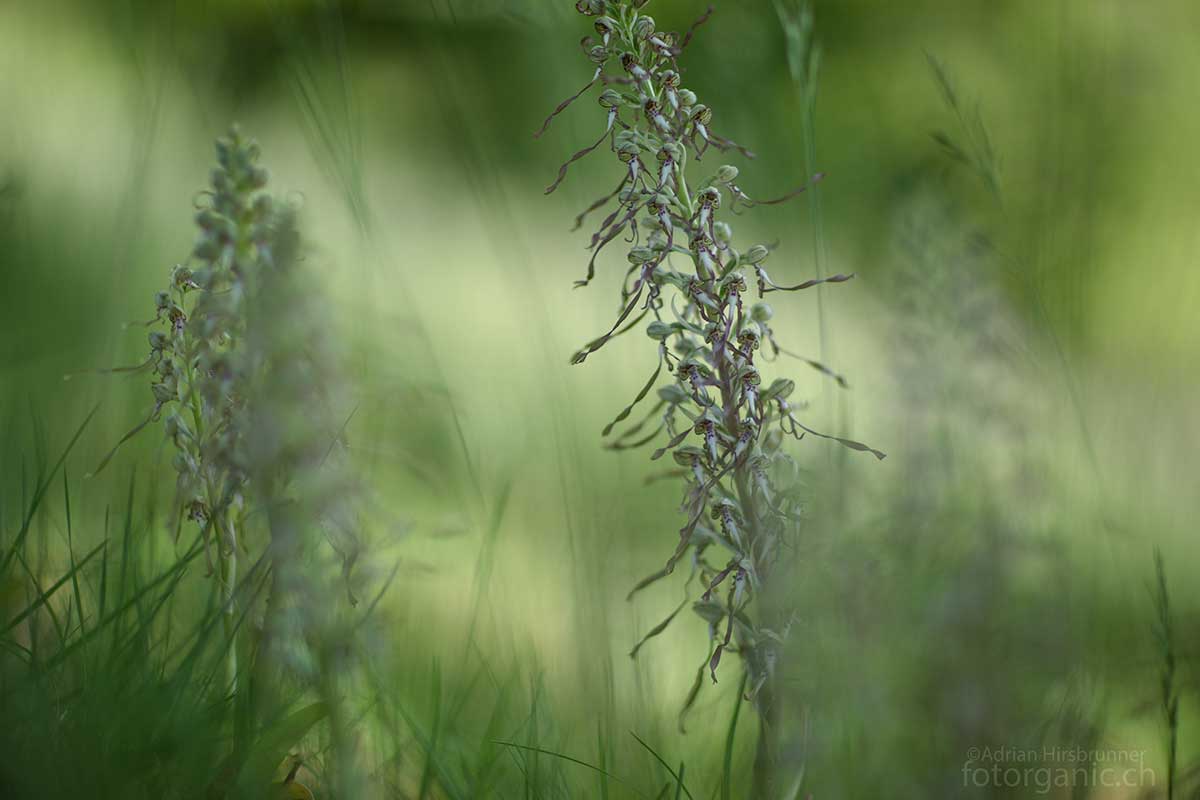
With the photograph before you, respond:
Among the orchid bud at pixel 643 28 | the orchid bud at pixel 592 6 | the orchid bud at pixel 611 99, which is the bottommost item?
the orchid bud at pixel 611 99

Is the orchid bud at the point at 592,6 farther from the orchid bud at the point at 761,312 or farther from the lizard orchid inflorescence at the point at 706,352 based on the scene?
the orchid bud at the point at 761,312

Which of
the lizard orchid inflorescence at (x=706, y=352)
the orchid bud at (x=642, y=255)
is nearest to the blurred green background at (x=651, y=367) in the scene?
the lizard orchid inflorescence at (x=706, y=352)

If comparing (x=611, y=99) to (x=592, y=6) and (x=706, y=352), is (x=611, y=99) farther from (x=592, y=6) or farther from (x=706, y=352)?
(x=706, y=352)

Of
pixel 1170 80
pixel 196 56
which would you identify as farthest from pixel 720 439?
pixel 1170 80

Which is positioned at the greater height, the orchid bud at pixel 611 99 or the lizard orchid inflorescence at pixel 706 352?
the orchid bud at pixel 611 99

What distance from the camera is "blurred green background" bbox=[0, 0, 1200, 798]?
31.0 inches

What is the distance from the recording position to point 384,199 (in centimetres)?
262

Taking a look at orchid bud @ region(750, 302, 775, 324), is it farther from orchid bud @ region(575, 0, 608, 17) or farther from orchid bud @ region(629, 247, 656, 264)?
orchid bud @ region(575, 0, 608, 17)

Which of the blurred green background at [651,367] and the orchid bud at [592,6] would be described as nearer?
the orchid bud at [592,6]

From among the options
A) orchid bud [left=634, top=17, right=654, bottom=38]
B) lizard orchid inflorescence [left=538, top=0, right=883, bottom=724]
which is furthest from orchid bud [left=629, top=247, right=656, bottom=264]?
orchid bud [left=634, top=17, right=654, bottom=38]

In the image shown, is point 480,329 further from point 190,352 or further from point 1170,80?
point 1170,80

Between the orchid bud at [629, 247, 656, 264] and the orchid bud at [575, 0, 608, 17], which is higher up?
the orchid bud at [575, 0, 608, 17]

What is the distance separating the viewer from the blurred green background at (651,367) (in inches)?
31.0

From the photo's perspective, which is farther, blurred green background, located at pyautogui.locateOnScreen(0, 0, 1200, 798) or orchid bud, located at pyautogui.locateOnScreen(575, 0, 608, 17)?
blurred green background, located at pyautogui.locateOnScreen(0, 0, 1200, 798)
